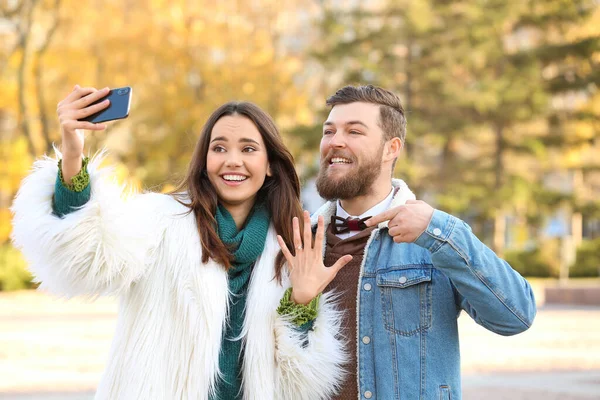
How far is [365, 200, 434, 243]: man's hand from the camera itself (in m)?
3.59

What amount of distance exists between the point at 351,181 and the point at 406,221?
2.01 feet

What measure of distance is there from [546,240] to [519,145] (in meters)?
3.22

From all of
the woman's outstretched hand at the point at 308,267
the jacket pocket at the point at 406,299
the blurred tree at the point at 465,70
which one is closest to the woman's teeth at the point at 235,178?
the woman's outstretched hand at the point at 308,267

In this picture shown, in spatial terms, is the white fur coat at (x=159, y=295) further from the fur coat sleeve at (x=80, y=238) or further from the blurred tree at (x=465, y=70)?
the blurred tree at (x=465, y=70)

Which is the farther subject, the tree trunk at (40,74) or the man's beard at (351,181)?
the tree trunk at (40,74)

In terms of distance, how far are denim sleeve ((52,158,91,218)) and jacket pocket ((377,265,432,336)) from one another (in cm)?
128

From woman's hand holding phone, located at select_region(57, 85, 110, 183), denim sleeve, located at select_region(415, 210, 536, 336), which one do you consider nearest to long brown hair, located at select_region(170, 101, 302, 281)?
woman's hand holding phone, located at select_region(57, 85, 110, 183)

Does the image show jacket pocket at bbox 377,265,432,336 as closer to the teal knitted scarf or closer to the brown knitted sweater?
the brown knitted sweater

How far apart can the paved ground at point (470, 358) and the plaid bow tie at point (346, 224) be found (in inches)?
213

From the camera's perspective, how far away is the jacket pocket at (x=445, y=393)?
3803 mm

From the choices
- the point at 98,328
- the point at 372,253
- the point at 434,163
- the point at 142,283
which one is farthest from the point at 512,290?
the point at 434,163

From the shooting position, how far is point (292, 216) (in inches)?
168

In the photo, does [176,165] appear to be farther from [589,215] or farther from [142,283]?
[142,283]

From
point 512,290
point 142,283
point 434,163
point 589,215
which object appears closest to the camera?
point 512,290
